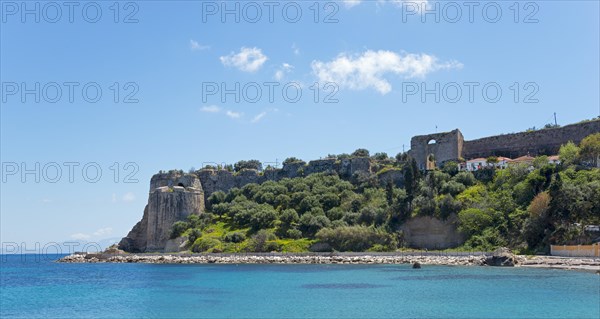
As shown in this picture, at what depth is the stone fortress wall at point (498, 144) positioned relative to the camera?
152 ft

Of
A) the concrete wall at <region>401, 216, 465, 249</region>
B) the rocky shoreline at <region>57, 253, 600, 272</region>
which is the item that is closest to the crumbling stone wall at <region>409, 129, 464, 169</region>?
the concrete wall at <region>401, 216, 465, 249</region>

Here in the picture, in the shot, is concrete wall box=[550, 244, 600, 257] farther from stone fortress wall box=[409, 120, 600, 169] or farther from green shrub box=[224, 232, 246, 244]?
green shrub box=[224, 232, 246, 244]

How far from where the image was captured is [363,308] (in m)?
18.7

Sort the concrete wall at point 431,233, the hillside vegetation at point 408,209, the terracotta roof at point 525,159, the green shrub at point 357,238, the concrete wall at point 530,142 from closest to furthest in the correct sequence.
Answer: the hillside vegetation at point 408,209, the concrete wall at point 431,233, the green shrub at point 357,238, the terracotta roof at point 525,159, the concrete wall at point 530,142

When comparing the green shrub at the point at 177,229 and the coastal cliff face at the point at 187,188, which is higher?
the coastal cliff face at the point at 187,188

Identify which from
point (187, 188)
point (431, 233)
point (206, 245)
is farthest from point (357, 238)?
point (187, 188)

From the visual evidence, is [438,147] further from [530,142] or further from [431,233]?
[431,233]

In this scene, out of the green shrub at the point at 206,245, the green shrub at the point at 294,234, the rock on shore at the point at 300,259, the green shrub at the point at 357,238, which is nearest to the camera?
the rock on shore at the point at 300,259

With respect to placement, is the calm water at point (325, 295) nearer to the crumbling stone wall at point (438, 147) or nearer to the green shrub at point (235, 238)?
the green shrub at point (235, 238)

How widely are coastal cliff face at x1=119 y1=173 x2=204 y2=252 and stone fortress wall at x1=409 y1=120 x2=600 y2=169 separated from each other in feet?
68.6

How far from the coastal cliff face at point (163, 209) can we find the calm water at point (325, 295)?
19.4 meters

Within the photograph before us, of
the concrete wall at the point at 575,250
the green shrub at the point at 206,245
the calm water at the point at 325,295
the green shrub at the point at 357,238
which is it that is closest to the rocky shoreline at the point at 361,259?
the concrete wall at the point at 575,250

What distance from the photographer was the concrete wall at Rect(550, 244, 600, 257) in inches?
1150

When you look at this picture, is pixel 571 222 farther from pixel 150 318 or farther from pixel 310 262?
pixel 150 318
